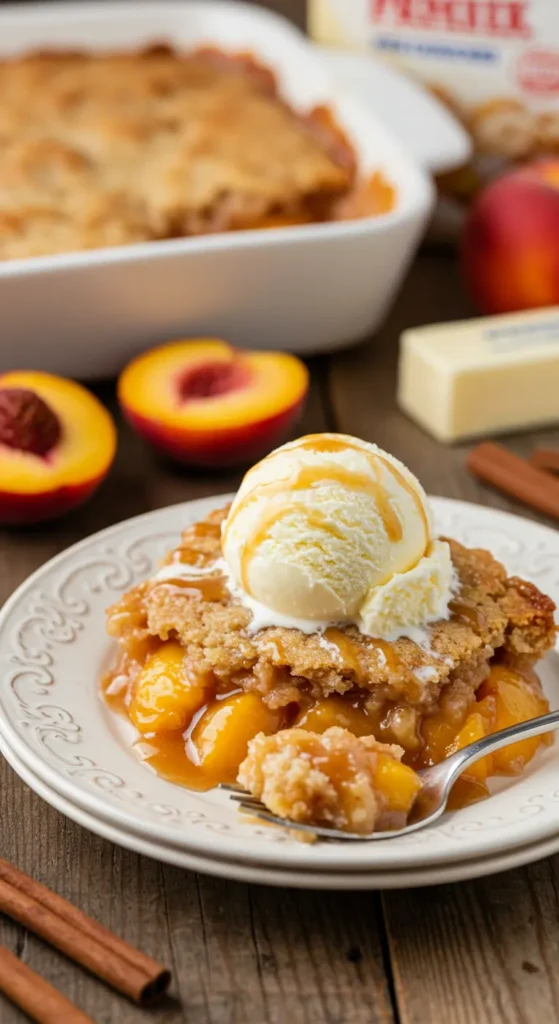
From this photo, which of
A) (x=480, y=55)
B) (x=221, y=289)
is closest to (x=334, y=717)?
(x=221, y=289)

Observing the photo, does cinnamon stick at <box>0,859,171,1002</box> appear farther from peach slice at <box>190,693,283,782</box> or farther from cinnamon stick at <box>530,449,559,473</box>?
cinnamon stick at <box>530,449,559,473</box>

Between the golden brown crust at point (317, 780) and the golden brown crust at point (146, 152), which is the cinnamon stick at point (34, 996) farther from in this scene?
the golden brown crust at point (146, 152)

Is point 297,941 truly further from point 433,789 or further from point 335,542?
point 335,542

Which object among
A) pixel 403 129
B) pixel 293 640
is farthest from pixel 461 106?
pixel 293 640

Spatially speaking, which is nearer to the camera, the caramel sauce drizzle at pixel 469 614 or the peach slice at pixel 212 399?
the caramel sauce drizzle at pixel 469 614

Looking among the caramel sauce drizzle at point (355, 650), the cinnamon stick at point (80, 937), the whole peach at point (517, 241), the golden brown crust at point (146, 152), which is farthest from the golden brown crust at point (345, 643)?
the whole peach at point (517, 241)

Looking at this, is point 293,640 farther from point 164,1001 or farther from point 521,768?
point 164,1001

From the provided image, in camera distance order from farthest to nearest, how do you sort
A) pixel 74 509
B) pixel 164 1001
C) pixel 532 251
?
pixel 532 251 → pixel 74 509 → pixel 164 1001
